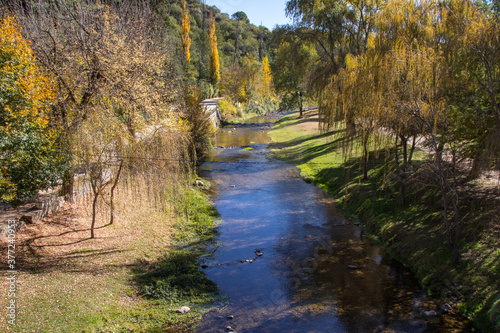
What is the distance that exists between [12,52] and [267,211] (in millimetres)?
11297

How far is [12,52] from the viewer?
9.03 metres

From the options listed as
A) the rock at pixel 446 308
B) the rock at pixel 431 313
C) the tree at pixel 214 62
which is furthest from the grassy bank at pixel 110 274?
the tree at pixel 214 62

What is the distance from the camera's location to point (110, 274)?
9859 mm

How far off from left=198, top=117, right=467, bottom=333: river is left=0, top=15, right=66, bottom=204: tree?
18.1 feet

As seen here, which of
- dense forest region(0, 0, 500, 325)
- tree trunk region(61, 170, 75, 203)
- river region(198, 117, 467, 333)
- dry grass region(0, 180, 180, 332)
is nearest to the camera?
dry grass region(0, 180, 180, 332)

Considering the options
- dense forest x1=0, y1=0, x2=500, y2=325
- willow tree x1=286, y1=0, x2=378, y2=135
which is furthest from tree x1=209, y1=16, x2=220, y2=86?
dense forest x1=0, y1=0, x2=500, y2=325

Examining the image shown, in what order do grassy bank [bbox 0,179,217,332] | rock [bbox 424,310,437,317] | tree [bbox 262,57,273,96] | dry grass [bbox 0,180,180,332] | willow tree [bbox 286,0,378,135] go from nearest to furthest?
dry grass [bbox 0,180,180,332], grassy bank [bbox 0,179,217,332], rock [bbox 424,310,437,317], willow tree [bbox 286,0,378,135], tree [bbox 262,57,273,96]

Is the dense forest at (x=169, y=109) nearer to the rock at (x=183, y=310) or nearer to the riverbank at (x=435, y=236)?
the riverbank at (x=435, y=236)

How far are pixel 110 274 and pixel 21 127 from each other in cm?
441

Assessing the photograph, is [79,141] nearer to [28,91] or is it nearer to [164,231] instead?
[28,91]

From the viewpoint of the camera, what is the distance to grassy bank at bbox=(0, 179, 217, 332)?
25.6 feet

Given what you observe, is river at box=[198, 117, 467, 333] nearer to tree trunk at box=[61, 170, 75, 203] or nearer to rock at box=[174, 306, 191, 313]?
rock at box=[174, 306, 191, 313]

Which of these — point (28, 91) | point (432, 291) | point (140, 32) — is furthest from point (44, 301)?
point (140, 32)

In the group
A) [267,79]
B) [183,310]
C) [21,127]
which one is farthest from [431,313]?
[267,79]
